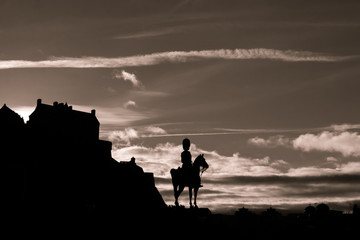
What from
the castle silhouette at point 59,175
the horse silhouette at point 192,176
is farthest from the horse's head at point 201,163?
the castle silhouette at point 59,175

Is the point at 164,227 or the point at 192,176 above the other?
the point at 192,176

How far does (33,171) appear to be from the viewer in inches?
2346

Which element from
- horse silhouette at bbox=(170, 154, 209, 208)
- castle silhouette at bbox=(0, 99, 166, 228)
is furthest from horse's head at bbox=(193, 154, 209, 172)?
castle silhouette at bbox=(0, 99, 166, 228)

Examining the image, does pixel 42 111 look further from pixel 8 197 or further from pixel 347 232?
pixel 347 232

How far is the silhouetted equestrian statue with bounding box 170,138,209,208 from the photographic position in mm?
32125

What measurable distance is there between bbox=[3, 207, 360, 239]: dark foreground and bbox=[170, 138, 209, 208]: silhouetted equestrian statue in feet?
4.01

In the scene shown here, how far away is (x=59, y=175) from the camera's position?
63.8 meters

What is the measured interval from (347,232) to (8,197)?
1273 inches

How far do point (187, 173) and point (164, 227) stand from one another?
3309mm

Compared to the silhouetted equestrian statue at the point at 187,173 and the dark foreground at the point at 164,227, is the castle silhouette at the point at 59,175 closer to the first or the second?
the dark foreground at the point at 164,227

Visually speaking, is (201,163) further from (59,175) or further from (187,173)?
(59,175)

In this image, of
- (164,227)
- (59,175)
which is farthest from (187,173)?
(59,175)

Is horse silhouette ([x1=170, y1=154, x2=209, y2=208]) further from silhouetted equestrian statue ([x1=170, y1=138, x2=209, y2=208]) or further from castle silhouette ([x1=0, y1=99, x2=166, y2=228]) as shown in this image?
A: castle silhouette ([x1=0, y1=99, x2=166, y2=228])

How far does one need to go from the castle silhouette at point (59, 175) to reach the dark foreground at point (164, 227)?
1306 cm
